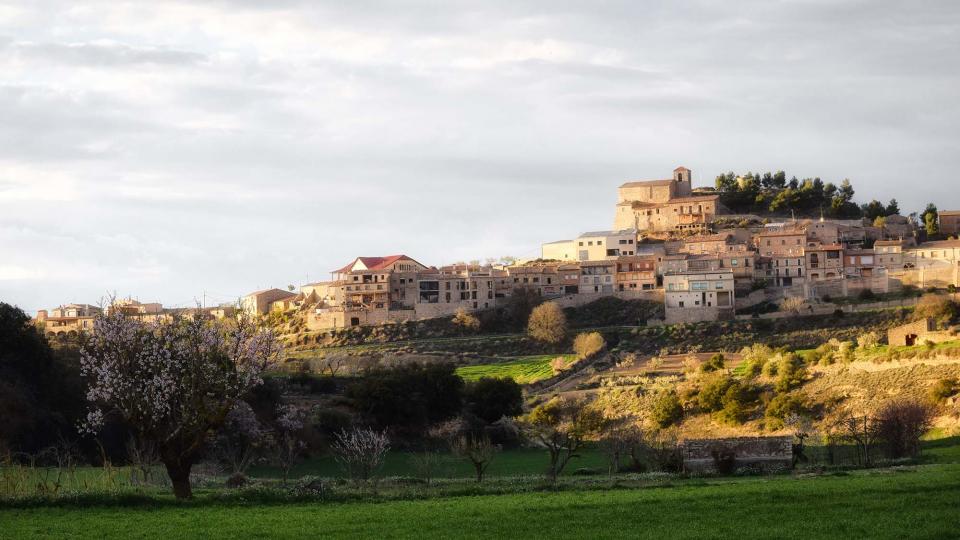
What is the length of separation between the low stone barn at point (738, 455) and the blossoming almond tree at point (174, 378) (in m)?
10.5

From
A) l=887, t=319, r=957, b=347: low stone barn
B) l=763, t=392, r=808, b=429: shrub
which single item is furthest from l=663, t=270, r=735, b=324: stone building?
l=763, t=392, r=808, b=429: shrub

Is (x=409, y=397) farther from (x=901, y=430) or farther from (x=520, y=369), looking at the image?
(x=901, y=430)

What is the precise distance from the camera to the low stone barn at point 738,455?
2836 centimetres

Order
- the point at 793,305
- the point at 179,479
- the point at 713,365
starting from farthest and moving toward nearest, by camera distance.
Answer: the point at 793,305
the point at 713,365
the point at 179,479

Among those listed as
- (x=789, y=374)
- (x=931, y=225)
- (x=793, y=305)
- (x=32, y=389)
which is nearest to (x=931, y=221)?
(x=931, y=225)

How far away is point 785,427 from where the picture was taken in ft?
145

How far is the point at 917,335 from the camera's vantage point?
55.7 metres

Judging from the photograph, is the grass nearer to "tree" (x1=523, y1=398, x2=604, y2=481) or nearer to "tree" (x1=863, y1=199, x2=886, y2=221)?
"tree" (x1=523, y1=398, x2=604, y2=481)

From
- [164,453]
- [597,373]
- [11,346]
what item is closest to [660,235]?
[597,373]

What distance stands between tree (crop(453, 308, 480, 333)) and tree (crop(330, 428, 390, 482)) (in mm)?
32124

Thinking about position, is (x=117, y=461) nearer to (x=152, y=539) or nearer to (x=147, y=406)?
(x=147, y=406)

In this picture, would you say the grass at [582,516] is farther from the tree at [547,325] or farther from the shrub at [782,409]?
the tree at [547,325]

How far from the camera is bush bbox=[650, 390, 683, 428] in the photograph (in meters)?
48.5

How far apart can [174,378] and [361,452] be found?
21.7 feet
